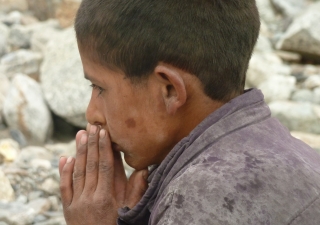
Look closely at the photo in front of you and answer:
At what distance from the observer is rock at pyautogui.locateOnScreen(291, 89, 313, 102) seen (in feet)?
24.4

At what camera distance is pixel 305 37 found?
910cm

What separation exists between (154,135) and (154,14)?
1.27 ft

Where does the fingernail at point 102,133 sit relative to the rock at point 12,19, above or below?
above

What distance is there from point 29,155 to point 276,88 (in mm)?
3221

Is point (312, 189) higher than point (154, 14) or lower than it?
lower

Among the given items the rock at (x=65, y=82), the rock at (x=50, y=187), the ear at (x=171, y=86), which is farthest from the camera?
the rock at (x=65, y=82)

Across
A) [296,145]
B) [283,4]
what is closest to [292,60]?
[283,4]

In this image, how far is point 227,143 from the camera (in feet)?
6.17

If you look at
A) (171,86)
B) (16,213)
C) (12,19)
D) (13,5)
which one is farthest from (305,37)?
(171,86)

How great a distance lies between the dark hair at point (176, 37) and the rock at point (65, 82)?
4.39m

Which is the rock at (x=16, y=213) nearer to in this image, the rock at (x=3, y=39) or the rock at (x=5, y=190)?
the rock at (x=5, y=190)

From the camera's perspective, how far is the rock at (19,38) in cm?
914

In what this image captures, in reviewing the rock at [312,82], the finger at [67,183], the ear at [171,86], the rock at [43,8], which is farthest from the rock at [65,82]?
the ear at [171,86]

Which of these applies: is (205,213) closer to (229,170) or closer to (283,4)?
(229,170)
